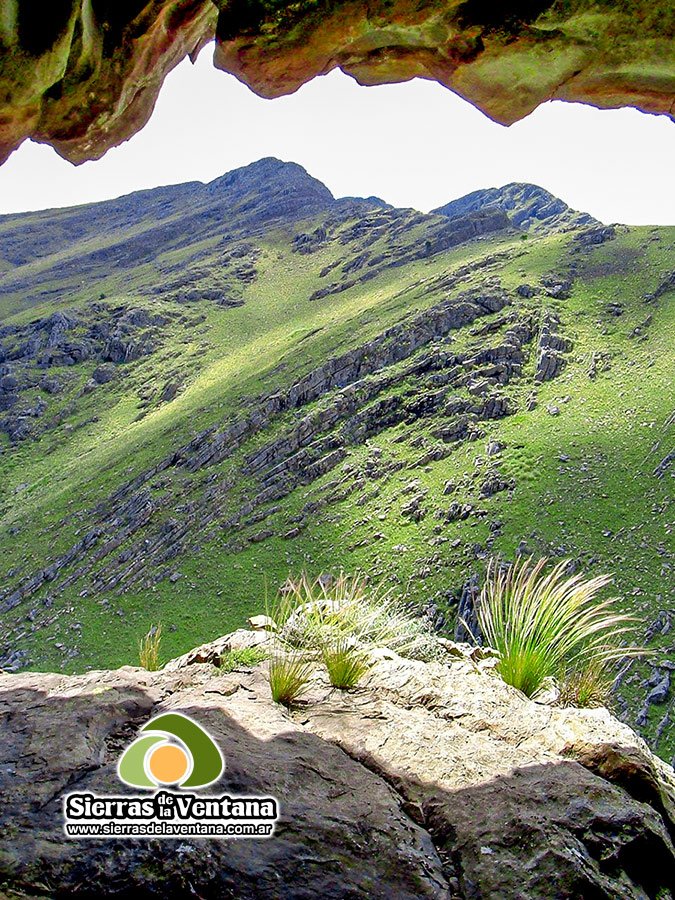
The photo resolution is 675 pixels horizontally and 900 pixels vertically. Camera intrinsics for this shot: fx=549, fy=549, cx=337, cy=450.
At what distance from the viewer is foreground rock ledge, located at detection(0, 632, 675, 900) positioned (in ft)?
9.89

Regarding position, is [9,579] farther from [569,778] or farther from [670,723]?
[569,778]

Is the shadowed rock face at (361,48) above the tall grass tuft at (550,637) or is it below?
above

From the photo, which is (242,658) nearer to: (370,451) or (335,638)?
(335,638)

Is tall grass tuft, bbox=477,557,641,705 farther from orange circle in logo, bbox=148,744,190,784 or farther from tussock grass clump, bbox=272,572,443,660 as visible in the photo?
orange circle in logo, bbox=148,744,190,784

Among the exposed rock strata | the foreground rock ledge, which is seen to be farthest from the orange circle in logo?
the exposed rock strata

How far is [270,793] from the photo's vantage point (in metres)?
3.64

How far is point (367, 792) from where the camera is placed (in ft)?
12.4

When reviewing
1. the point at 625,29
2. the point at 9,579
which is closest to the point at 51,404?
the point at 9,579

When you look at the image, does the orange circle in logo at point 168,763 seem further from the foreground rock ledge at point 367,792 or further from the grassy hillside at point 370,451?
the grassy hillside at point 370,451
